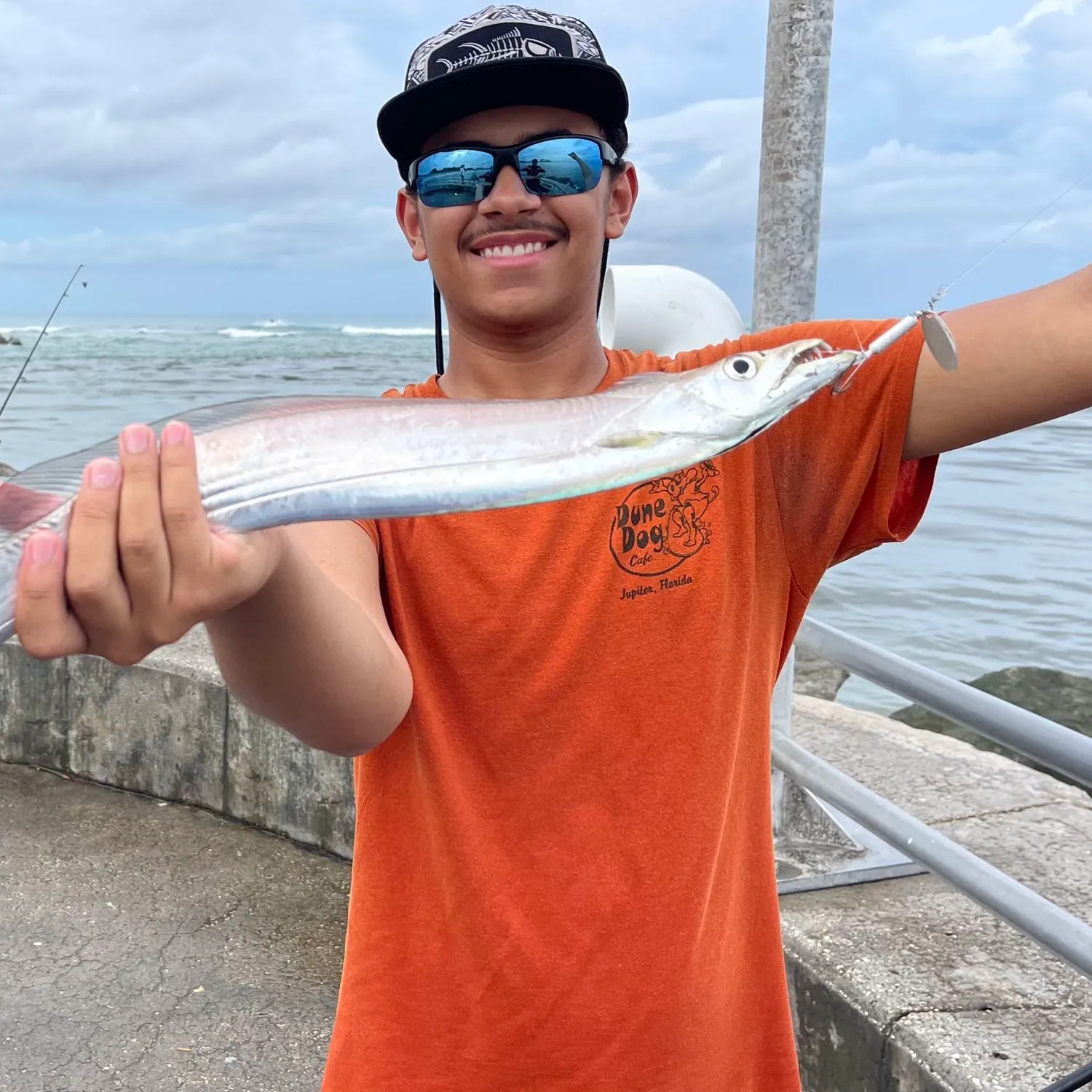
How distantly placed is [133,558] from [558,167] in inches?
40.6

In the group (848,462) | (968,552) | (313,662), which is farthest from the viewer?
(968,552)

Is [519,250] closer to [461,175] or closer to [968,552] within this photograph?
[461,175]

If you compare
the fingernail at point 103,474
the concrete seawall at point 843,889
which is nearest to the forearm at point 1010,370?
the fingernail at point 103,474

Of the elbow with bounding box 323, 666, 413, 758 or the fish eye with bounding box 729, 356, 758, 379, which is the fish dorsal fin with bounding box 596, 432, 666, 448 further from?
the elbow with bounding box 323, 666, 413, 758

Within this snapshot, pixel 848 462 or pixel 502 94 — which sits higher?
pixel 502 94

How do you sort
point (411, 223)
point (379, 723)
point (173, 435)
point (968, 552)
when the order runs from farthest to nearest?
point (968, 552), point (411, 223), point (379, 723), point (173, 435)

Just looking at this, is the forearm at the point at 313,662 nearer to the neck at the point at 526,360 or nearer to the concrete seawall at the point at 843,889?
the neck at the point at 526,360

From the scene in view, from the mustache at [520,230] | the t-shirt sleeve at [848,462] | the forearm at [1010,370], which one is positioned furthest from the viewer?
the mustache at [520,230]

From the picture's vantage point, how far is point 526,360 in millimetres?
2035

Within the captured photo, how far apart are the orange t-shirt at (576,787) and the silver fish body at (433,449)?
52 cm

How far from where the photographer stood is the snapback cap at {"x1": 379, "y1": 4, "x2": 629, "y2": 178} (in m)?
1.85

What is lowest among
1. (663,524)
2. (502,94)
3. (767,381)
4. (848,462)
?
(663,524)

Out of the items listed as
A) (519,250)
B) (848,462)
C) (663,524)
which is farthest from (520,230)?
(848,462)

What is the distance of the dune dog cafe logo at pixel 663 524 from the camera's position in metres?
1.81
